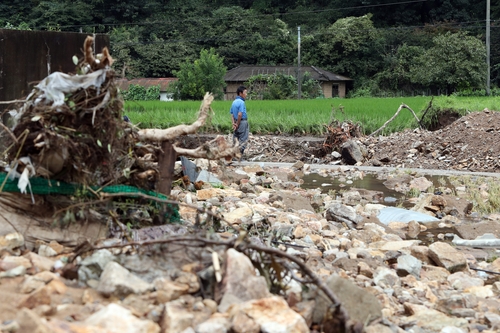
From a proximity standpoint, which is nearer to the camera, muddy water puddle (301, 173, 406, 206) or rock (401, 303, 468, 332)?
rock (401, 303, 468, 332)

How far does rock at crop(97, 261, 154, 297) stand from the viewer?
2.97 meters

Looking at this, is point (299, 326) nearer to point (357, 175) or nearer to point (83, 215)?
point (83, 215)

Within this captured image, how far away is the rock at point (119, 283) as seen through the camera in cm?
297

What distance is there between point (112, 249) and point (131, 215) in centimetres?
58

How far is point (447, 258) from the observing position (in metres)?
5.04

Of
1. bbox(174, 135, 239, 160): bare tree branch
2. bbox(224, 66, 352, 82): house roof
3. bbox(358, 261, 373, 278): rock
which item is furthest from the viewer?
bbox(224, 66, 352, 82): house roof

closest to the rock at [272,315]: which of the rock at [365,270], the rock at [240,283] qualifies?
the rock at [240,283]

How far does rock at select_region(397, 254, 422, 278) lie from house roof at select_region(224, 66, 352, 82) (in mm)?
40127

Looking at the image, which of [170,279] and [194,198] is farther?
[194,198]

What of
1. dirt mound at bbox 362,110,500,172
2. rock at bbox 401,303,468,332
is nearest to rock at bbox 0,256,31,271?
rock at bbox 401,303,468,332

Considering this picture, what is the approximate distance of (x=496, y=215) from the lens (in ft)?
25.2

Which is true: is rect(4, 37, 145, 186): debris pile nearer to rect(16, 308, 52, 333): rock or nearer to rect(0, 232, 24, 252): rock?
rect(0, 232, 24, 252): rock

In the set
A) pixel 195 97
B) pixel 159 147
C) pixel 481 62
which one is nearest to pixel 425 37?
pixel 481 62

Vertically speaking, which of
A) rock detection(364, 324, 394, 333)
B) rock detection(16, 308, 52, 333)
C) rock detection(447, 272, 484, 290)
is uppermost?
rock detection(16, 308, 52, 333)
